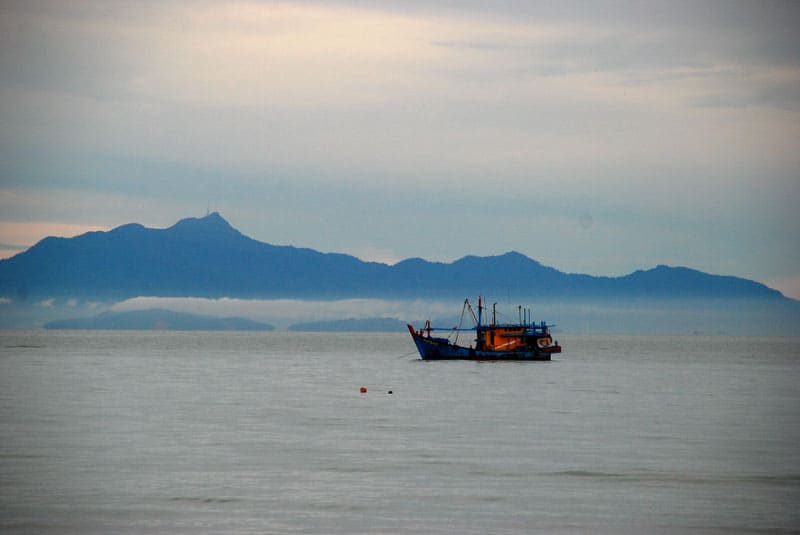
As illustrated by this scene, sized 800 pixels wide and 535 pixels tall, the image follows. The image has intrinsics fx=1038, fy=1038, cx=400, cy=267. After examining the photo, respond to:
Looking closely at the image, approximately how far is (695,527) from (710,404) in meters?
47.2

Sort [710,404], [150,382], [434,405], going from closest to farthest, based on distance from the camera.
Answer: [434,405] → [710,404] → [150,382]

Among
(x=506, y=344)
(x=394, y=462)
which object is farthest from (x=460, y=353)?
(x=394, y=462)

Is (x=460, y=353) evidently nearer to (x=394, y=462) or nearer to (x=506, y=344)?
(x=506, y=344)

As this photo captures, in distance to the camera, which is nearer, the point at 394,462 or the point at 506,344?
the point at 394,462

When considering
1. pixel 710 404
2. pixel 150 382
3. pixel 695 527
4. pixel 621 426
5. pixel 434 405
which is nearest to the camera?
pixel 695 527

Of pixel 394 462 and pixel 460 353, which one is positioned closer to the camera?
pixel 394 462

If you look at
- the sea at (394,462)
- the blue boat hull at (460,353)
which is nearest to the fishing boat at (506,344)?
the blue boat hull at (460,353)

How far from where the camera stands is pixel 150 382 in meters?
94.2

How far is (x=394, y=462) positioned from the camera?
134ft

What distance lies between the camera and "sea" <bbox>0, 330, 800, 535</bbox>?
30047 mm

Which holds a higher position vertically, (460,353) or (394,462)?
(460,353)

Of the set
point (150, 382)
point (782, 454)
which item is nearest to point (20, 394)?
point (150, 382)

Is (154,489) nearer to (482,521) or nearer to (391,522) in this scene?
(391,522)

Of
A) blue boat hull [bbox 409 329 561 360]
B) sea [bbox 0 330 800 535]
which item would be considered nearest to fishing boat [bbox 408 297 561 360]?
blue boat hull [bbox 409 329 561 360]
